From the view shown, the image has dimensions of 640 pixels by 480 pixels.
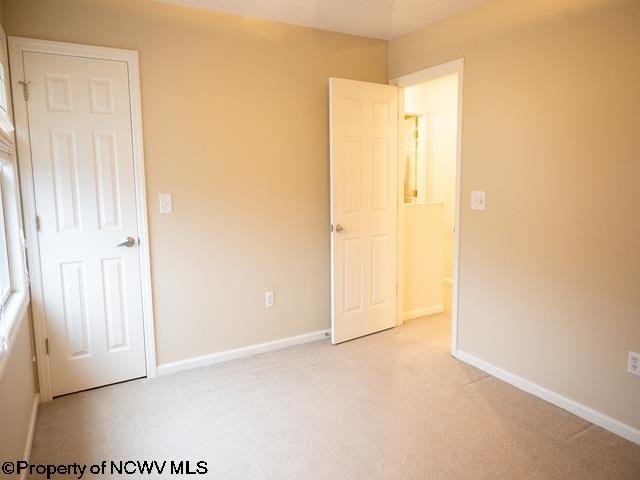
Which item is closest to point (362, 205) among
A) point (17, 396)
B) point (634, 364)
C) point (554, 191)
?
point (554, 191)

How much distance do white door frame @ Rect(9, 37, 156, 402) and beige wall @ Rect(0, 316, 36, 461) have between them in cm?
12

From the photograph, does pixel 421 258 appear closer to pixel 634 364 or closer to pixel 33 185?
pixel 634 364

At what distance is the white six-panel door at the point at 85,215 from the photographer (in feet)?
8.17

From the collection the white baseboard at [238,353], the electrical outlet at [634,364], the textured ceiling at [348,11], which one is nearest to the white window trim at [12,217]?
the white baseboard at [238,353]

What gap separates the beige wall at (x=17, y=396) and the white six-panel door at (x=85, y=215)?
0.26 m

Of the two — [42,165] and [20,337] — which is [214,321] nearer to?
[20,337]

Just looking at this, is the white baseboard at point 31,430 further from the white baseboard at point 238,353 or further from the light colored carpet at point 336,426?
the white baseboard at point 238,353

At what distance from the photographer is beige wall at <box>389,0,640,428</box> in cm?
215

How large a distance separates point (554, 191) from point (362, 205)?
1411 millimetres

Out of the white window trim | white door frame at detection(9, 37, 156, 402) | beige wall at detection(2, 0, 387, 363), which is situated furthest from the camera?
beige wall at detection(2, 0, 387, 363)

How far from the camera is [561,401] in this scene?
249 centimetres

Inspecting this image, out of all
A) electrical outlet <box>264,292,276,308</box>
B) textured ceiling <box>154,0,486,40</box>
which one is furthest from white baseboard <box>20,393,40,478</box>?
textured ceiling <box>154,0,486,40</box>

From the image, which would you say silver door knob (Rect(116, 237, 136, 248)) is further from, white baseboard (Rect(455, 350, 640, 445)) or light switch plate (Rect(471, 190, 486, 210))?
white baseboard (Rect(455, 350, 640, 445))

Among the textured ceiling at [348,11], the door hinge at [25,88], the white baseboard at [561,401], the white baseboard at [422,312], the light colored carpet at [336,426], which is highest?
the textured ceiling at [348,11]
